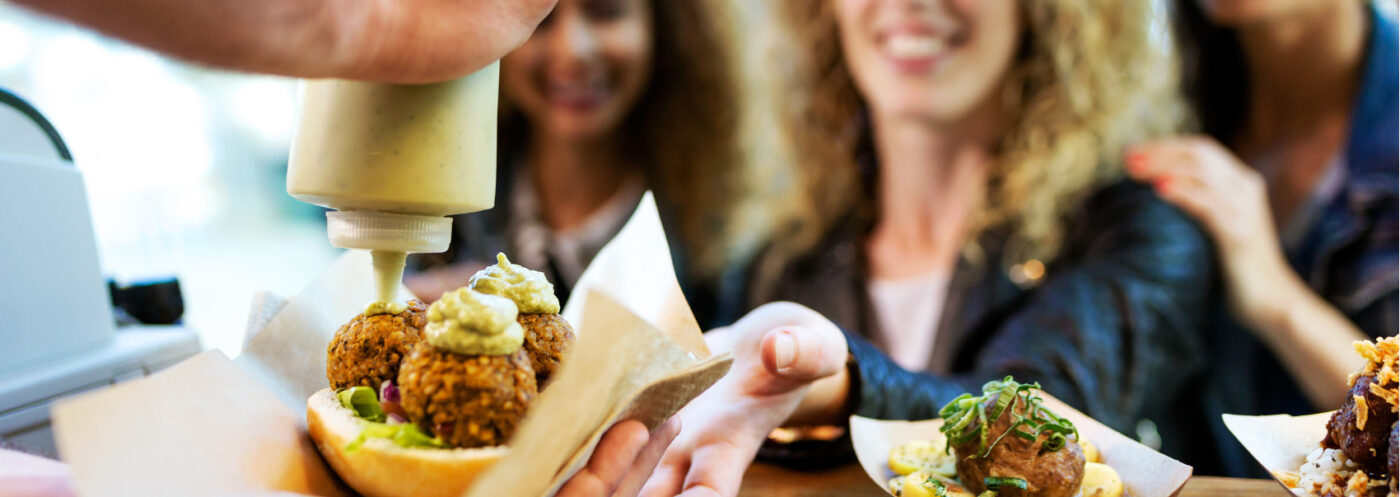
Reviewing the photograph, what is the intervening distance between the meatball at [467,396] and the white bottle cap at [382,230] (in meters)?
0.16

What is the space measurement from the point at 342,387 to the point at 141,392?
287mm

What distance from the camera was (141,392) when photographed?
989 millimetres

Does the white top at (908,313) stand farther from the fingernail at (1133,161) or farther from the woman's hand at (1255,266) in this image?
the woman's hand at (1255,266)

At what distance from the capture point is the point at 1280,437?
1.27 meters

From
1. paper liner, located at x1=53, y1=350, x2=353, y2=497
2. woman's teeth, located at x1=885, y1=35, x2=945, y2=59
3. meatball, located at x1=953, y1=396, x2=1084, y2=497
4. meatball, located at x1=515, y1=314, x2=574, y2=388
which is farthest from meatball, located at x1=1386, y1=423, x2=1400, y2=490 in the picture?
woman's teeth, located at x1=885, y1=35, x2=945, y2=59

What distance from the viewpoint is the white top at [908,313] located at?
300cm

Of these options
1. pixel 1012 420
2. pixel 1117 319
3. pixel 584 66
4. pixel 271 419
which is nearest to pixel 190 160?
pixel 584 66

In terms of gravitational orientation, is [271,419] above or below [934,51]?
below

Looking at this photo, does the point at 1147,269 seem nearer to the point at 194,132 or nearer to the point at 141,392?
the point at 141,392

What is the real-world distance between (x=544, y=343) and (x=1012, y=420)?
732mm

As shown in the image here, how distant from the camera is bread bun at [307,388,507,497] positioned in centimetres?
102

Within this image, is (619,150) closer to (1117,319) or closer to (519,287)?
(1117,319)

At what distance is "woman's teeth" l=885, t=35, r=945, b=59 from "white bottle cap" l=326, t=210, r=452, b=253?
206 cm

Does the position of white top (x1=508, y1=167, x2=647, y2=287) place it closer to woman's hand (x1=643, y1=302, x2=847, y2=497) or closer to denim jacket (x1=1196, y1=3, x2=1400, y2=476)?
woman's hand (x1=643, y1=302, x2=847, y2=497)
